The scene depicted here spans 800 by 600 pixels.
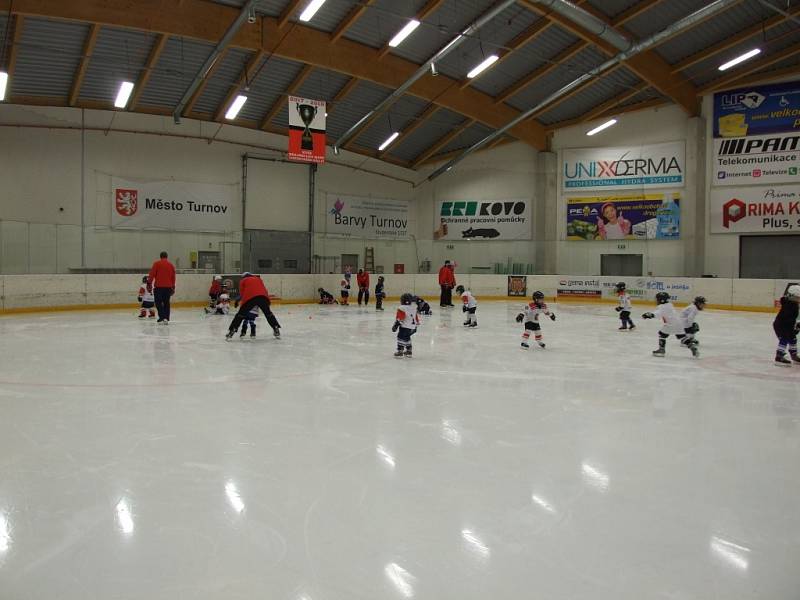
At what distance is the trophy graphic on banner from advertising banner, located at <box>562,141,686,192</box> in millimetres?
12983

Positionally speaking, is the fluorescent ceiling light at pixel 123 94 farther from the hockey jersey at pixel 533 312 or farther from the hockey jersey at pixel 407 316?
the hockey jersey at pixel 533 312

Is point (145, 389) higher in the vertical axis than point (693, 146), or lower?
lower

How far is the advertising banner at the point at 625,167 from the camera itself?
2152 centimetres

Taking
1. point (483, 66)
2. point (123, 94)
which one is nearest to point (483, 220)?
point (483, 66)

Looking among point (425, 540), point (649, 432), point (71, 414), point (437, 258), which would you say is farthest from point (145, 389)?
point (437, 258)

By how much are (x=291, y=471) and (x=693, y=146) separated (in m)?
21.7

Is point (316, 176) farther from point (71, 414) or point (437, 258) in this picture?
point (71, 414)

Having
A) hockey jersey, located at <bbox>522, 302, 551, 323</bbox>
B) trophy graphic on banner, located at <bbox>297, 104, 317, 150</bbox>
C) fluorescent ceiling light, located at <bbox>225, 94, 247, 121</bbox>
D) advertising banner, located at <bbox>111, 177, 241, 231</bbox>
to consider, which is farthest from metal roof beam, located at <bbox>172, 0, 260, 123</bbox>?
hockey jersey, located at <bbox>522, 302, 551, 323</bbox>

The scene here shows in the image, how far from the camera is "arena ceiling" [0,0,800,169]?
14.6 meters

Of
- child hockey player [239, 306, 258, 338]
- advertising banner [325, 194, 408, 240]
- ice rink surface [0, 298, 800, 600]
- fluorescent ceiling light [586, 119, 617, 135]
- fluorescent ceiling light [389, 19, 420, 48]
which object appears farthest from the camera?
advertising banner [325, 194, 408, 240]

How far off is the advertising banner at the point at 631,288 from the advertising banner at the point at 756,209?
11.3 ft

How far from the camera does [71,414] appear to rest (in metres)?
4.75

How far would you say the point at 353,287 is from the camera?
20844 millimetres

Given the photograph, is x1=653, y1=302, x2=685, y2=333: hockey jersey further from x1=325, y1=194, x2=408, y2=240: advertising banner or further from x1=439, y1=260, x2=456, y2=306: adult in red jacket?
x1=325, y1=194, x2=408, y2=240: advertising banner
